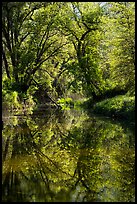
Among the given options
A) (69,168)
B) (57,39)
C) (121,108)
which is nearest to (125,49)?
(121,108)

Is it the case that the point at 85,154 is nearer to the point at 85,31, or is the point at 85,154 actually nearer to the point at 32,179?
the point at 32,179

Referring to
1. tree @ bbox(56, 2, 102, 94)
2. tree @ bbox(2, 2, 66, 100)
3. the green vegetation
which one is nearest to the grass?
the green vegetation

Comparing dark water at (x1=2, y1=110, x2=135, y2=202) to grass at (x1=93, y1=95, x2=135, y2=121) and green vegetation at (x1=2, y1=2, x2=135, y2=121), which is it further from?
green vegetation at (x1=2, y1=2, x2=135, y2=121)

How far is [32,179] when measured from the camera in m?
8.39

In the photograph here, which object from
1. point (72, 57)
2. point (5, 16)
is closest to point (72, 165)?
point (5, 16)

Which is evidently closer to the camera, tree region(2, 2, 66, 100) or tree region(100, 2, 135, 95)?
tree region(100, 2, 135, 95)

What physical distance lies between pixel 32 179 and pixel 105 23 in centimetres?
2570

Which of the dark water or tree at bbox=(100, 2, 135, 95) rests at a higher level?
tree at bbox=(100, 2, 135, 95)

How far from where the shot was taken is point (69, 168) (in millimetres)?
9406

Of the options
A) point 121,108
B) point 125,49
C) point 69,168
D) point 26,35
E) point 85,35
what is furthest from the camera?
point 85,35

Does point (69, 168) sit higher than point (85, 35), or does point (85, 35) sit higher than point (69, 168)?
point (85, 35)

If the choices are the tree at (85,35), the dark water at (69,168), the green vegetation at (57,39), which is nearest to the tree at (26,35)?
the green vegetation at (57,39)

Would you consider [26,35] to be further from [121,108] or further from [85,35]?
[121,108]

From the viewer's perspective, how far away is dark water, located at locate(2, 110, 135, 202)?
7160 millimetres
